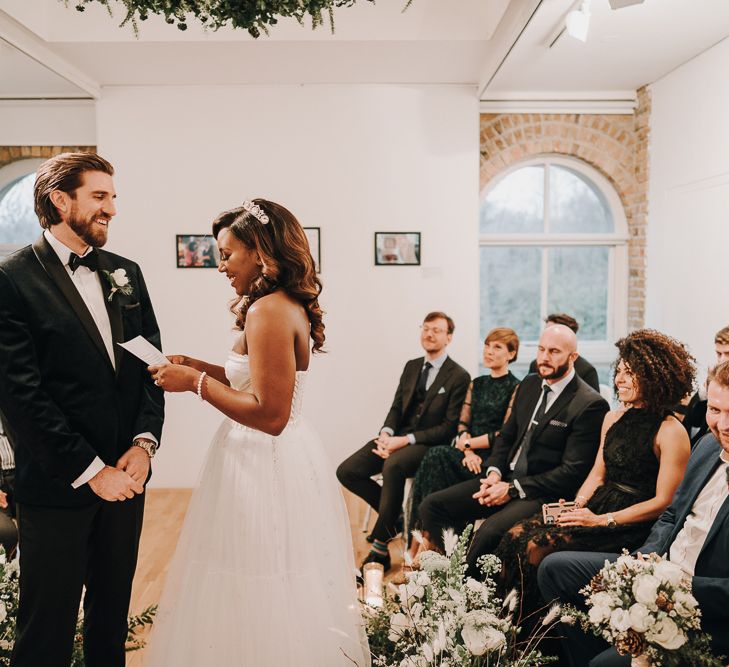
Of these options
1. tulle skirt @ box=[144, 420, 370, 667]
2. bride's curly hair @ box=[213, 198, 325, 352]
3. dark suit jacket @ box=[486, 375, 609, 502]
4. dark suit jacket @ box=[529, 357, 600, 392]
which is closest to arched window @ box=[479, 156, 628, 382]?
dark suit jacket @ box=[529, 357, 600, 392]

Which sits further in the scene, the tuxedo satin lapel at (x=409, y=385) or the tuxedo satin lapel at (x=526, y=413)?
the tuxedo satin lapel at (x=409, y=385)

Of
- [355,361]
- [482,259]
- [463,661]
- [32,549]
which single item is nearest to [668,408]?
[463,661]

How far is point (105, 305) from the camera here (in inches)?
82.7

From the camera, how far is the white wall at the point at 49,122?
5.72m

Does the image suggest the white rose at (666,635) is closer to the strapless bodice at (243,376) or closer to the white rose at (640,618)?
the white rose at (640,618)

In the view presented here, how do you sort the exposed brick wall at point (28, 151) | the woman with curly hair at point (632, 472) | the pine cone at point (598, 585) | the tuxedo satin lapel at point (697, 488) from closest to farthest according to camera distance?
the pine cone at point (598, 585)
the tuxedo satin lapel at point (697, 488)
the woman with curly hair at point (632, 472)
the exposed brick wall at point (28, 151)

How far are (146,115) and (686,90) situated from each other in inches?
170

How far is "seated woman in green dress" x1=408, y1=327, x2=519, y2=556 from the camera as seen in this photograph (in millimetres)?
3846

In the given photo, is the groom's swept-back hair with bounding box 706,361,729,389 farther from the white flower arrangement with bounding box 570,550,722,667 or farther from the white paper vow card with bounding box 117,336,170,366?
the white paper vow card with bounding box 117,336,170,366

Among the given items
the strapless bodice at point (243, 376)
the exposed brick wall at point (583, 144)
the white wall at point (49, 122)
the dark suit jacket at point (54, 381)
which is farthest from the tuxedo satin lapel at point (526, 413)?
the white wall at point (49, 122)

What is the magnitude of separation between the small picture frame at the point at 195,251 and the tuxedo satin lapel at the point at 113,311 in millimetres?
3357

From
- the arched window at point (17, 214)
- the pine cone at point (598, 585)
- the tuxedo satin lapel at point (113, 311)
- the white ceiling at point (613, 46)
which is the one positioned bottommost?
the pine cone at point (598, 585)

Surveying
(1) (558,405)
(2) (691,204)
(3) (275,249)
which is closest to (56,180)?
(3) (275,249)

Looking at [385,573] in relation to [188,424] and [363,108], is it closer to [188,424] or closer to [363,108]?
[188,424]
